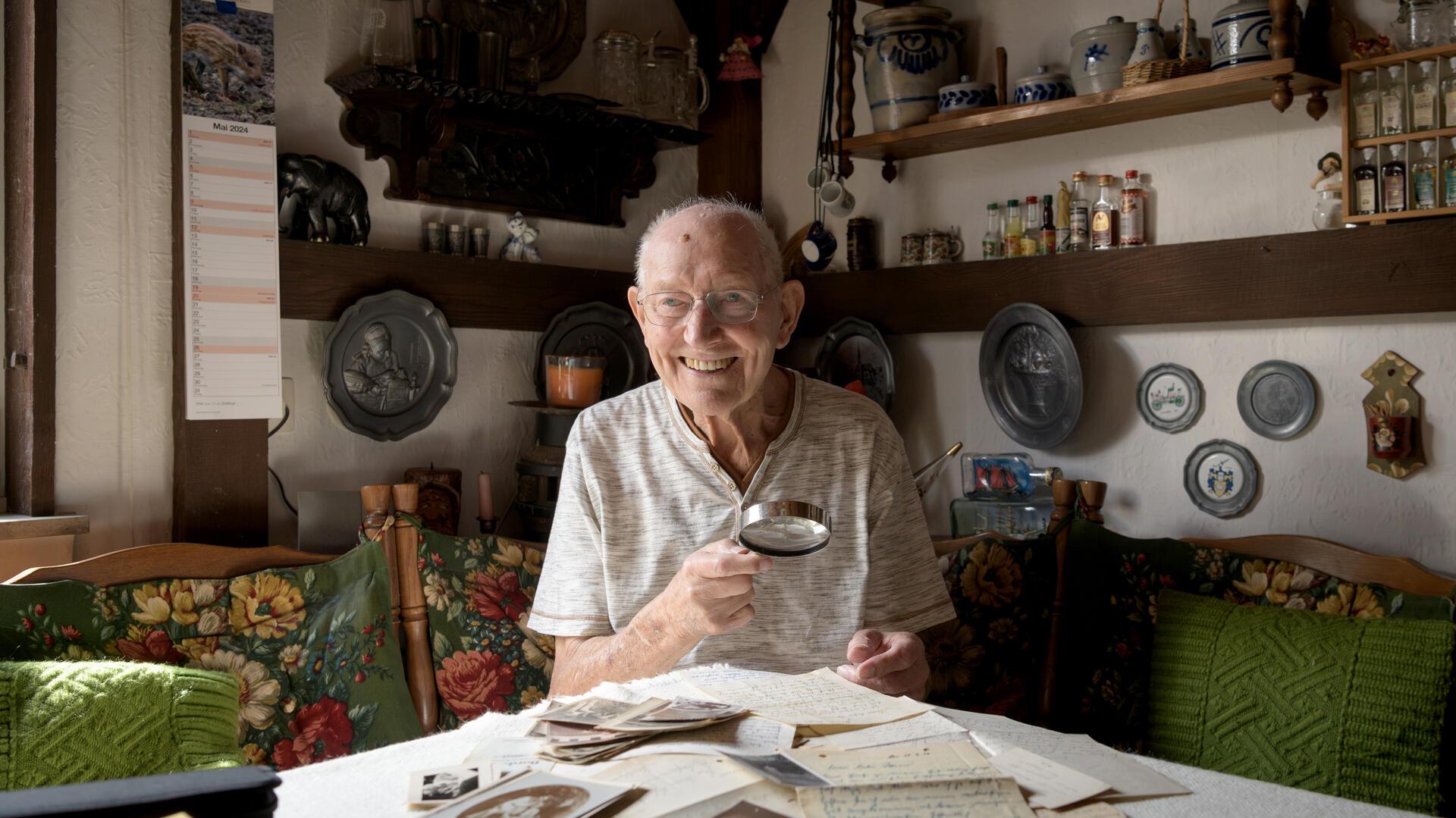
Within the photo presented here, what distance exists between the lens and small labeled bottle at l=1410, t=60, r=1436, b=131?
2.16 m

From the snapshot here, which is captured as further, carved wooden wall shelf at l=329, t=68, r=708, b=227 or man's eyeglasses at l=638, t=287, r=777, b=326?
carved wooden wall shelf at l=329, t=68, r=708, b=227

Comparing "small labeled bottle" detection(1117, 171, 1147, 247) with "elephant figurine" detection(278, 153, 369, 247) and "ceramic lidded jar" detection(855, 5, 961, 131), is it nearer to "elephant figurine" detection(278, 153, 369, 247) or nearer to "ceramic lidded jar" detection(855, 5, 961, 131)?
"ceramic lidded jar" detection(855, 5, 961, 131)

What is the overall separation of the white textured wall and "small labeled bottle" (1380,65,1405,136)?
16 cm

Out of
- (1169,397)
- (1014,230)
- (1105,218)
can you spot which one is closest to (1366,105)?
(1105,218)

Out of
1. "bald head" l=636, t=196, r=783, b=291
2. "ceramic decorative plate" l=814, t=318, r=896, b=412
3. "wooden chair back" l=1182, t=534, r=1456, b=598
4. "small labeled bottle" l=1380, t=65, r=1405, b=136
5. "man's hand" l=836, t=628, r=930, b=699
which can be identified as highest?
"small labeled bottle" l=1380, t=65, r=1405, b=136

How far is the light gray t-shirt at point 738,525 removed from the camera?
186 centimetres

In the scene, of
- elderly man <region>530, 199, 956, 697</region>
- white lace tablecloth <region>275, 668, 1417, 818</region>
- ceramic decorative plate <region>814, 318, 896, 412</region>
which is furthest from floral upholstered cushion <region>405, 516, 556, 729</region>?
ceramic decorative plate <region>814, 318, 896, 412</region>

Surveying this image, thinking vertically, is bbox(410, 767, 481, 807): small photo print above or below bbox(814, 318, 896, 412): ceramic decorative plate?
below

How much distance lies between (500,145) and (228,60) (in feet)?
2.71

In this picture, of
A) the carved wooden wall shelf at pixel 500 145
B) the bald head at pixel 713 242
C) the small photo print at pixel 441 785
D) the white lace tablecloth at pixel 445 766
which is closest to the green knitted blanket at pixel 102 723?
the white lace tablecloth at pixel 445 766

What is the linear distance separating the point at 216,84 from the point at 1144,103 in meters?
2.02

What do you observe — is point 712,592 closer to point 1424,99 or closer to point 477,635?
point 477,635

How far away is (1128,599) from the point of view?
232 cm

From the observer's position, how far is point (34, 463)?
2.18 m
